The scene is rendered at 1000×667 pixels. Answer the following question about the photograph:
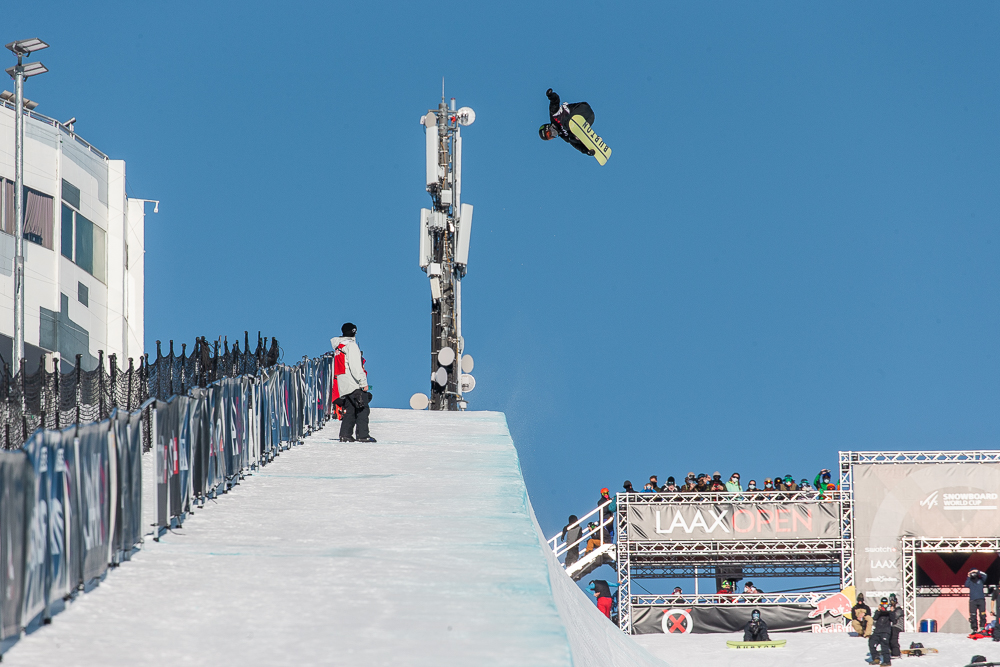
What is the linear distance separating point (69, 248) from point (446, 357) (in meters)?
26.1

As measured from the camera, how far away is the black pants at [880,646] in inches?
940

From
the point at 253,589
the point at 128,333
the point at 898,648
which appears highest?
the point at 128,333

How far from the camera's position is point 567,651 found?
22.0 feet

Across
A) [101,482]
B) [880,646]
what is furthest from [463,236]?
[101,482]

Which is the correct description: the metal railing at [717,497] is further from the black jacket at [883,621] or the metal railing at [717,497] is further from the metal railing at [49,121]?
the metal railing at [49,121]

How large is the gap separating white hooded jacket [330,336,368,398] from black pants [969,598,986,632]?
60.5 ft

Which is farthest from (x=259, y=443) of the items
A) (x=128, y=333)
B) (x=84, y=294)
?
(x=128, y=333)

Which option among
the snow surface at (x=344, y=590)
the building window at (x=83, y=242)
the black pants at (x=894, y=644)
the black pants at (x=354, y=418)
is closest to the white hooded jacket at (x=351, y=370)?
the black pants at (x=354, y=418)

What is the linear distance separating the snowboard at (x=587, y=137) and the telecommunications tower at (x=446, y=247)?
3.28 metres

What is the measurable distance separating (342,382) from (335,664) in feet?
31.3

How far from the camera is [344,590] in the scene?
8.35 meters

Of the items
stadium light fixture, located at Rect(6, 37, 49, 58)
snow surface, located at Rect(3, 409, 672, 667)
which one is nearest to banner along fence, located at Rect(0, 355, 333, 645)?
snow surface, located at Rect(3, 409, 672, 667)

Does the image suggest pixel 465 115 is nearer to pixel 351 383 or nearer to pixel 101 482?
pixel 351 383

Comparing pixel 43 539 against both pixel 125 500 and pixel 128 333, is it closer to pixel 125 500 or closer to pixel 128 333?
pixel 125 500
